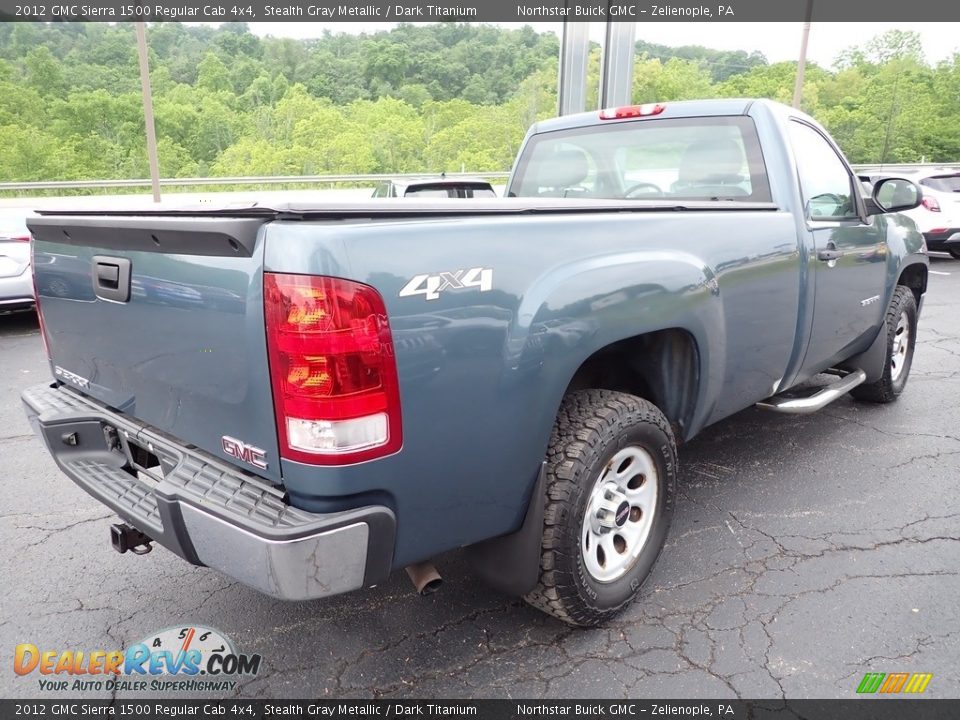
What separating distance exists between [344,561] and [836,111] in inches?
1465

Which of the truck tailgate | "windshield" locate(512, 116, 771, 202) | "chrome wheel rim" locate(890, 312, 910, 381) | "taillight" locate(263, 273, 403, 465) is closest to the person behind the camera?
"taillight" locate(263, 273, 403, 465)

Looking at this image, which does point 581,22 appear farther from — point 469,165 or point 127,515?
point 469,165

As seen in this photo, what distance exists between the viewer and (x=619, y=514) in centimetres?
249

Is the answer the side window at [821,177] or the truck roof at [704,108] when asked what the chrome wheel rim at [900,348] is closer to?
the side window at [821,177]

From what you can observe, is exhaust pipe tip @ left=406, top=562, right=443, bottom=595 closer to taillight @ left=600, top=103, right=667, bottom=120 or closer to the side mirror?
taillight @ left=600, top=103, right=667, bottom=120

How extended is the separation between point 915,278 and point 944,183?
28.9 feet

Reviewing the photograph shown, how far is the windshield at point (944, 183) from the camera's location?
11.8m

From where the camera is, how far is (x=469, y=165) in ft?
96.2

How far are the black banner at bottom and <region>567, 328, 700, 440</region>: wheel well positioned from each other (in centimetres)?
109

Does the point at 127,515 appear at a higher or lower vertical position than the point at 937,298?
higher

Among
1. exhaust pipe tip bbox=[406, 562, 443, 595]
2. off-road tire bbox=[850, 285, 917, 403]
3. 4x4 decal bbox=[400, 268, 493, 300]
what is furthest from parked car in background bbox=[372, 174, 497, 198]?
exhaust pipe tip bbox=[406, 562, 443, 595]

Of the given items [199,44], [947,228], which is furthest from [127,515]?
[199,44]

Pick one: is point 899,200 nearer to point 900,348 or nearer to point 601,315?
point 900,348

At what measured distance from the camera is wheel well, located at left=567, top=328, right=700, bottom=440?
104 inches
